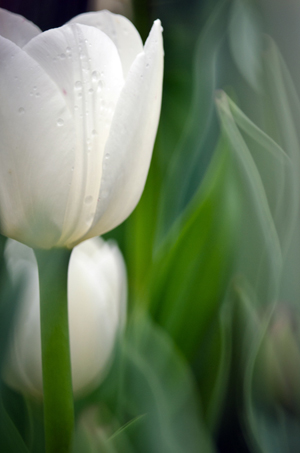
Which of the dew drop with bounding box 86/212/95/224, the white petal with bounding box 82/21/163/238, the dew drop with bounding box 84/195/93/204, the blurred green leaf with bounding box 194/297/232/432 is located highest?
the white petal with bounding box 82/21/163/238

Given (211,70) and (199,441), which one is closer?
Answer: (199,441)

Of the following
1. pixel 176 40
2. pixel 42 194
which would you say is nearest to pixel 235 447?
pixel 42 194

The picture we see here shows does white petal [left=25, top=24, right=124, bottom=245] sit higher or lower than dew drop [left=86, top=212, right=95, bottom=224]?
higher

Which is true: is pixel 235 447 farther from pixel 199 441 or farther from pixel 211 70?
pixel 211 70

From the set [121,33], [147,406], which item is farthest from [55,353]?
[121,33]

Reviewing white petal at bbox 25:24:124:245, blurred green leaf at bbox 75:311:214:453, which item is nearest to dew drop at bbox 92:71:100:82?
white petal at bbox 25:24:124:245

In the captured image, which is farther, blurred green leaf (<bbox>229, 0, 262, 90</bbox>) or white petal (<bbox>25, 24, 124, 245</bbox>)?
blurred green leaf (<bbox>229, 0, 262, 90</bbox>)

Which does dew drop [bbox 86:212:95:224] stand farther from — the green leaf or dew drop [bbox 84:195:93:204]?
the green leaf

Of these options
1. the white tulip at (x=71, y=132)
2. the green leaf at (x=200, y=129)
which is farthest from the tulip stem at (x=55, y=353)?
the green leaf at (x=200, y=129)
